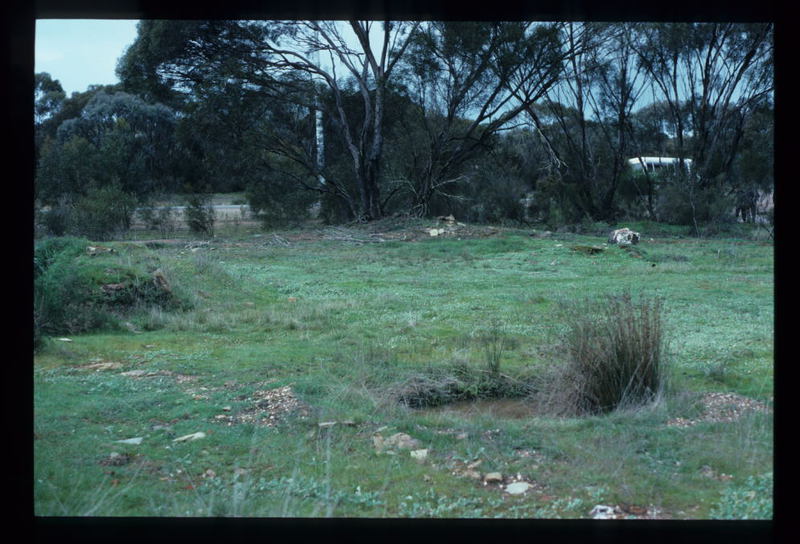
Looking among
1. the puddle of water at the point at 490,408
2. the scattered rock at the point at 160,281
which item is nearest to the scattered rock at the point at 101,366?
the scattered rock at the point at 160,281

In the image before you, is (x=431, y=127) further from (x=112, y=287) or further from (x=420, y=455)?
(x=420, y=455)

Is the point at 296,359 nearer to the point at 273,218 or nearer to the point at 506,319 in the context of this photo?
the point at 506,319

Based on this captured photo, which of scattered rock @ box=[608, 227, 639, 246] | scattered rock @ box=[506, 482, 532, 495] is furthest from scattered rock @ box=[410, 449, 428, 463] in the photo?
scattered rock @ box=[608, 227, 639, 246]

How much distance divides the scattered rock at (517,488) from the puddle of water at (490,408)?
138 cm

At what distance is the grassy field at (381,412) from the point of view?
3.94m

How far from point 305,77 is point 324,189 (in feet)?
9.86

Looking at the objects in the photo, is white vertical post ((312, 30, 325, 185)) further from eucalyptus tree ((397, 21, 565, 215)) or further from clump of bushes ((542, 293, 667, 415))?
clump of bushes ((542, 293, 667, 415))

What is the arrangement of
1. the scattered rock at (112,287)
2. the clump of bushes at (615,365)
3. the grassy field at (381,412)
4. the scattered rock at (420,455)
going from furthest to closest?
the scattered rock at (112,287)
the clump of bushes at (615,365)
the scattered rock at (420,455)
the grassy field at (381,412)

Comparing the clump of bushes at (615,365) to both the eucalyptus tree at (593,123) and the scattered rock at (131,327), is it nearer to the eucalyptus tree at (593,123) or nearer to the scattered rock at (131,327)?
the scattered rock at (131,327)

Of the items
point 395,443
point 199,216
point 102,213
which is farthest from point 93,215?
point 395,443

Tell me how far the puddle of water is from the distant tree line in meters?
12.9

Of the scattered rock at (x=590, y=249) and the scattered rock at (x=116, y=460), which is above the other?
the scattered rock at (x=590, y=249)

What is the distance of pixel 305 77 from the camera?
19.4 m

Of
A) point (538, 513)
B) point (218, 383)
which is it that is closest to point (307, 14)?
point (538, 513)
